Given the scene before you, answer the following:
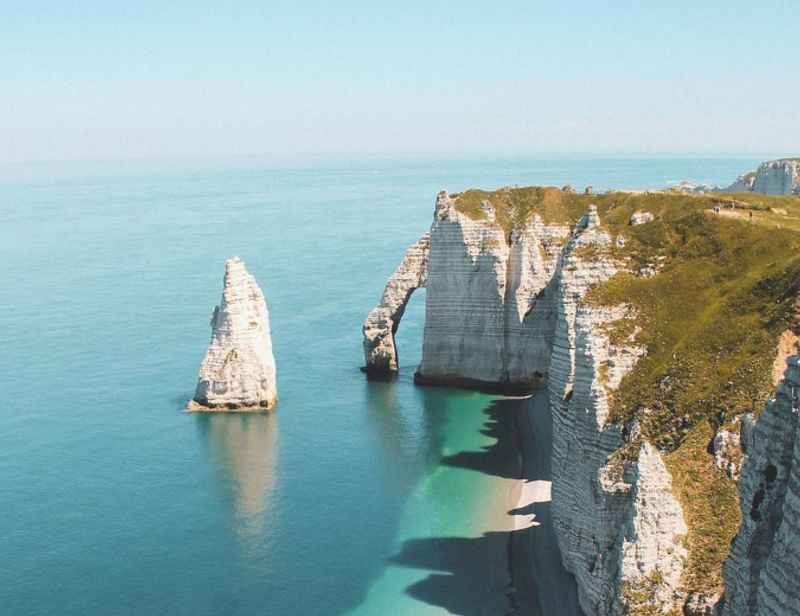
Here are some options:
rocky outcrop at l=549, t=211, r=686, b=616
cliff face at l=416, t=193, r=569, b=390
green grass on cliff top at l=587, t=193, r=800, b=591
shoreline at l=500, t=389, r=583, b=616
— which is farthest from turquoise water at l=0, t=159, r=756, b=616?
green grass on cliff top at l=587, t=193, r=800, b=591

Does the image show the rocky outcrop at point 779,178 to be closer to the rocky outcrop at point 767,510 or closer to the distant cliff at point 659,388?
the distant cliff at point 659,388

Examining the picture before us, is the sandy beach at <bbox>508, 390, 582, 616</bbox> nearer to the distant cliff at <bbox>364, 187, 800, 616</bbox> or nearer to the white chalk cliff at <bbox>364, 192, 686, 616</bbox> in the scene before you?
the white chalk cliff at <bbox>364, 192, 686, 616</bbox>

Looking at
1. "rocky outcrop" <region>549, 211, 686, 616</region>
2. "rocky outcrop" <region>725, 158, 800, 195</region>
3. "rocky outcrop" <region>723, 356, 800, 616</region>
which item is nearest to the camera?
"rocky outcrop" <region>723, 356, 800, 616</region>

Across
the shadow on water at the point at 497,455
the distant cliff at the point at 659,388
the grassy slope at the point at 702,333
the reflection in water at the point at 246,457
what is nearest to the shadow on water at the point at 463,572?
the distant cliff at the point at 659,388

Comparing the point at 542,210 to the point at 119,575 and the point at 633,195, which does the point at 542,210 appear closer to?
the point at 633,195

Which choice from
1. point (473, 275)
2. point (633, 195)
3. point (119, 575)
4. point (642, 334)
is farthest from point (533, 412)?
point (119, 575)

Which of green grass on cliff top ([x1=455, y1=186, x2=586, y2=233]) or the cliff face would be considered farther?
green grass on cliff top ([x1=455, y1=186, x2=586, y2=233])

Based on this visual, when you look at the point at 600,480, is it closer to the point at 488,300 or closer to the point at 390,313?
the point at 488,300
